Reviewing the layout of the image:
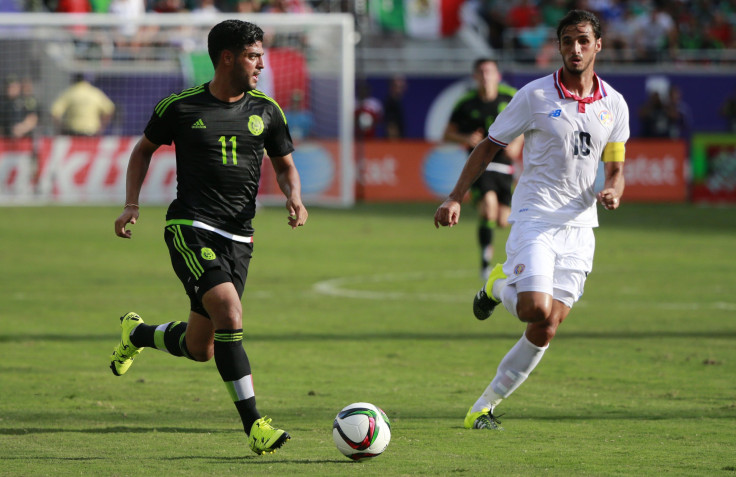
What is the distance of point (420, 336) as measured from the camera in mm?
10438

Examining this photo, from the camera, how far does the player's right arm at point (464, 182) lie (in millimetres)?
6562

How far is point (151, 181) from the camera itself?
78.2ft

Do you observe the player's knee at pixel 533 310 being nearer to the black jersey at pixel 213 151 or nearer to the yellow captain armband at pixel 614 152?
the yellow captain armband at pixel 614 152

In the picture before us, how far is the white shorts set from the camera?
21.3 ft

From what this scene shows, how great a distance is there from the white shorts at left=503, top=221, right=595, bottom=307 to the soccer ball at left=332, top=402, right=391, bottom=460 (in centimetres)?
114

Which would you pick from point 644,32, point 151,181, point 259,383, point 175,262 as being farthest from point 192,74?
point 175,262

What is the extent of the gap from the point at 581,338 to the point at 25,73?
1724 cm

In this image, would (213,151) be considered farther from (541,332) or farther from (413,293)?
(413,293)

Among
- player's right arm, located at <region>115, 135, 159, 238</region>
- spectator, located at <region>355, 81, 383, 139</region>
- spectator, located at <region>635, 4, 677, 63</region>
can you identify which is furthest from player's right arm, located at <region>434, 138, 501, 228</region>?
spectator, located at <region>635, 4, 677, 63</region>

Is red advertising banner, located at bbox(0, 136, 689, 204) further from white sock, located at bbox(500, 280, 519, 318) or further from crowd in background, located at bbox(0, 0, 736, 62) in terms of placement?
white sock, located at bbox(500, 280, 519, 318)

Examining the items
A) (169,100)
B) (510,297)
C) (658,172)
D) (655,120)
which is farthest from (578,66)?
(655,120)

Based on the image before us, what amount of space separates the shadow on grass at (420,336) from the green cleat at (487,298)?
276 cm

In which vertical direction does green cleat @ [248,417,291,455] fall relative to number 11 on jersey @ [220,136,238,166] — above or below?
below

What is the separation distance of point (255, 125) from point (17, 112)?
1868cm
